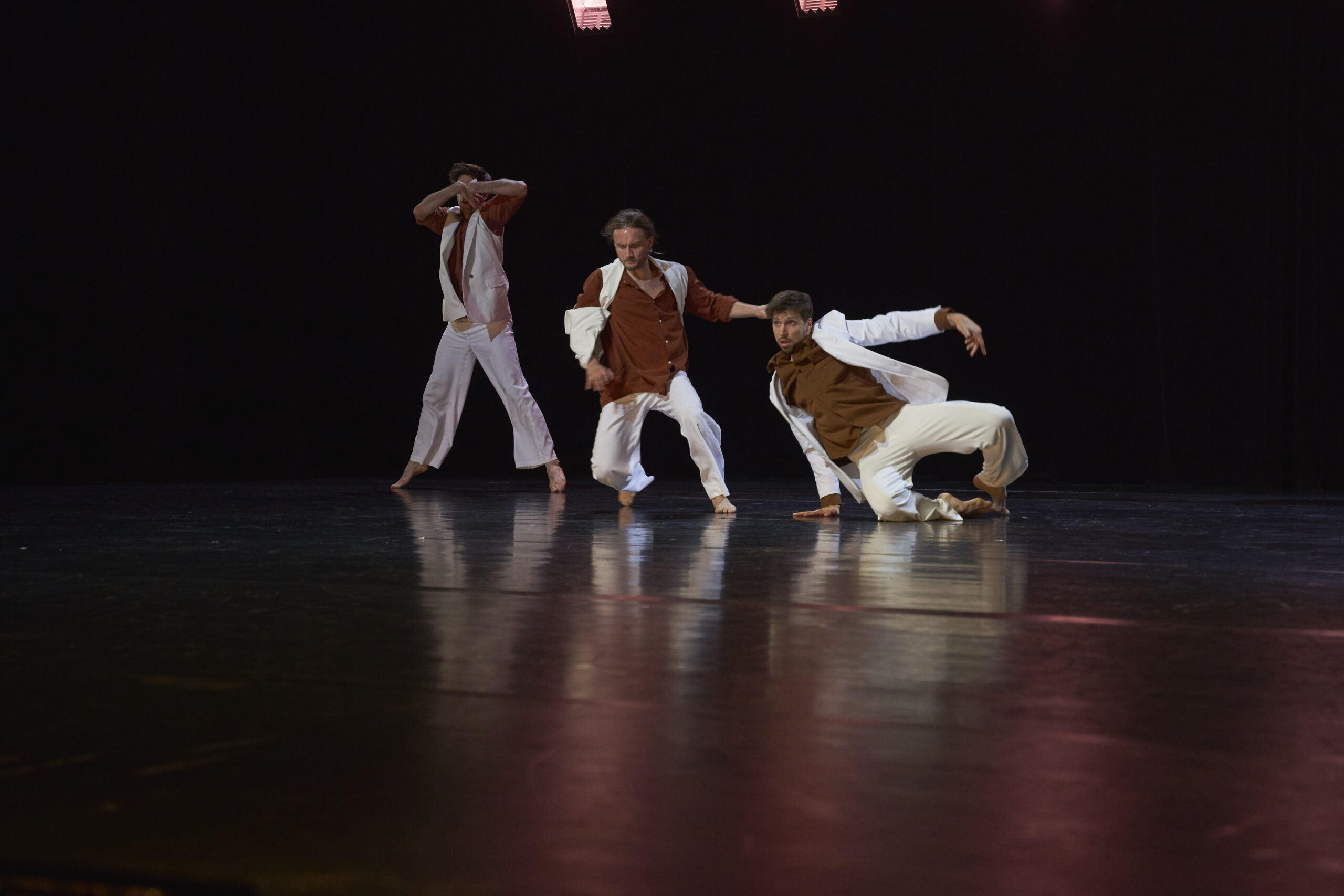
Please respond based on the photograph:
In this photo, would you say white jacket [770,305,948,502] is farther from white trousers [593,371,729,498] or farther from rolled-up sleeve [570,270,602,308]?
rolled-up sleeve [570,270,602,308]

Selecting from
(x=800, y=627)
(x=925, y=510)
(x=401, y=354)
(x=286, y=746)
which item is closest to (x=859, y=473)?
(x=925, y=510)

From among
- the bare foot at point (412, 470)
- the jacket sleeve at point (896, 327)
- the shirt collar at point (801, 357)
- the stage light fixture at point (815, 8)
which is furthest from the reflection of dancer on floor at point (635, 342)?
the stage light fixture at point (815, 8)

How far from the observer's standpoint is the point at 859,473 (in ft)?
11.8

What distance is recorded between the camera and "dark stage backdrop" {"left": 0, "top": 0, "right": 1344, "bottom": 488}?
5.02m

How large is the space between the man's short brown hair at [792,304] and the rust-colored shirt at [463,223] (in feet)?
5.11

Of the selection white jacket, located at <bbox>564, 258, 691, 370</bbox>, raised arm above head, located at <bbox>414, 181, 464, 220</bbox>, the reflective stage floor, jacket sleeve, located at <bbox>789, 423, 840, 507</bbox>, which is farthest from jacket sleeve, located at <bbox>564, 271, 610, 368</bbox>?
the reflective stage floor

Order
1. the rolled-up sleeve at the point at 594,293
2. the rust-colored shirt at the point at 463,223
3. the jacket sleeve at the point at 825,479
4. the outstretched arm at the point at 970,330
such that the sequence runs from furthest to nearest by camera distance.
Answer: the rust-colored shirt at the point at 463,223 < the rolled-up sleeve at the point at 594,293 < the jacket sleeve at the point at 825,479 < the outstretched arm at the point at 970,330

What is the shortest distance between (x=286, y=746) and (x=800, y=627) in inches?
30.6

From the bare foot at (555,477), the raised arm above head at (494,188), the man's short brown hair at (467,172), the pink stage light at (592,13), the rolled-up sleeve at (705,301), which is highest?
the pink stage light at (592,13)

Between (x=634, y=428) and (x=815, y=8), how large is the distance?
8.14 feet

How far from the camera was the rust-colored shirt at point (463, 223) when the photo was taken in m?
4.70

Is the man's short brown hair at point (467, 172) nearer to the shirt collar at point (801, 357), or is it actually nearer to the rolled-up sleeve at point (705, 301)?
the rolled-up sleeve at point (705, 301)

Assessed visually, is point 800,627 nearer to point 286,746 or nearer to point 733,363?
point 286,746

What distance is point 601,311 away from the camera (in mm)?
3984
